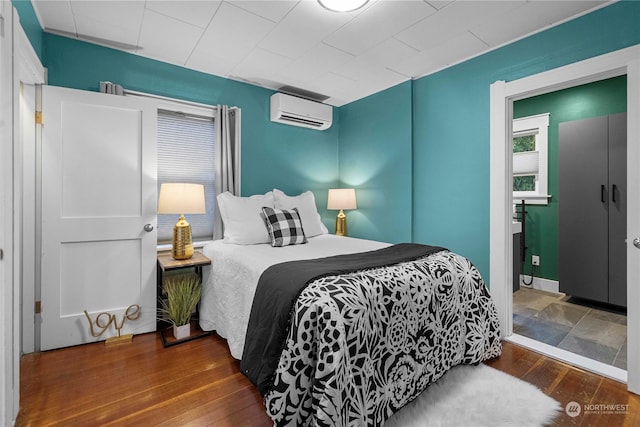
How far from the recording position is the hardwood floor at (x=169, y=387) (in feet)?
5.37

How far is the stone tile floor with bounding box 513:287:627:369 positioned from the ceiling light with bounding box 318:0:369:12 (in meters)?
2.97

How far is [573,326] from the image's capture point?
111 inches

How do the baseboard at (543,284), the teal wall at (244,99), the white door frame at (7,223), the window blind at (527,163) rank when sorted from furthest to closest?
the window blind at (527,163) < the baseboard at (543,284) < the teal wall at (244,99) < the white door frame at (7,223)

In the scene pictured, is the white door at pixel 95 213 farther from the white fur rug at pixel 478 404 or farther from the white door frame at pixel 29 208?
the white fur rug at pixel 478 404

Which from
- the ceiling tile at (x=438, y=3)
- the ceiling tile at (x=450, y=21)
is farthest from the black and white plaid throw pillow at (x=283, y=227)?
the ceiling tile at (x=438, y=3)

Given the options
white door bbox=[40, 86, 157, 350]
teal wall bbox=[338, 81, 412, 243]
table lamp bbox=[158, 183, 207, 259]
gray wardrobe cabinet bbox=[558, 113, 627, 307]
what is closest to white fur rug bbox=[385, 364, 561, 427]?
teal wall bbox=[338, 81, 412, 243]

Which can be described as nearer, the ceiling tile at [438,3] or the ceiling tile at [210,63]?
the ceiling tile at [438,3]

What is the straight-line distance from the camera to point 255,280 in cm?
197

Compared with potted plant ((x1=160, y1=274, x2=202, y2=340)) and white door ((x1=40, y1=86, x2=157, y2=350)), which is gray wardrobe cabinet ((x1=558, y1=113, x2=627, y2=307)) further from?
white door ((x1=40, y1=86, x2=157, y2=350))

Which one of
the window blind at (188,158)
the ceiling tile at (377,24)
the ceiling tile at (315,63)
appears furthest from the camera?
the window blind at (188,158)

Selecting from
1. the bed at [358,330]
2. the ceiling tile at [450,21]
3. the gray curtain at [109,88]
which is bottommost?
the bed at [358,330]

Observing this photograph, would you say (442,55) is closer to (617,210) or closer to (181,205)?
(617,210)

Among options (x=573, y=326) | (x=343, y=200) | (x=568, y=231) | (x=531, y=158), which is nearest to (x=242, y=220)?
(x=343, y=200)

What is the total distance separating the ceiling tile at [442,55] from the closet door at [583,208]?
169 centimetres
